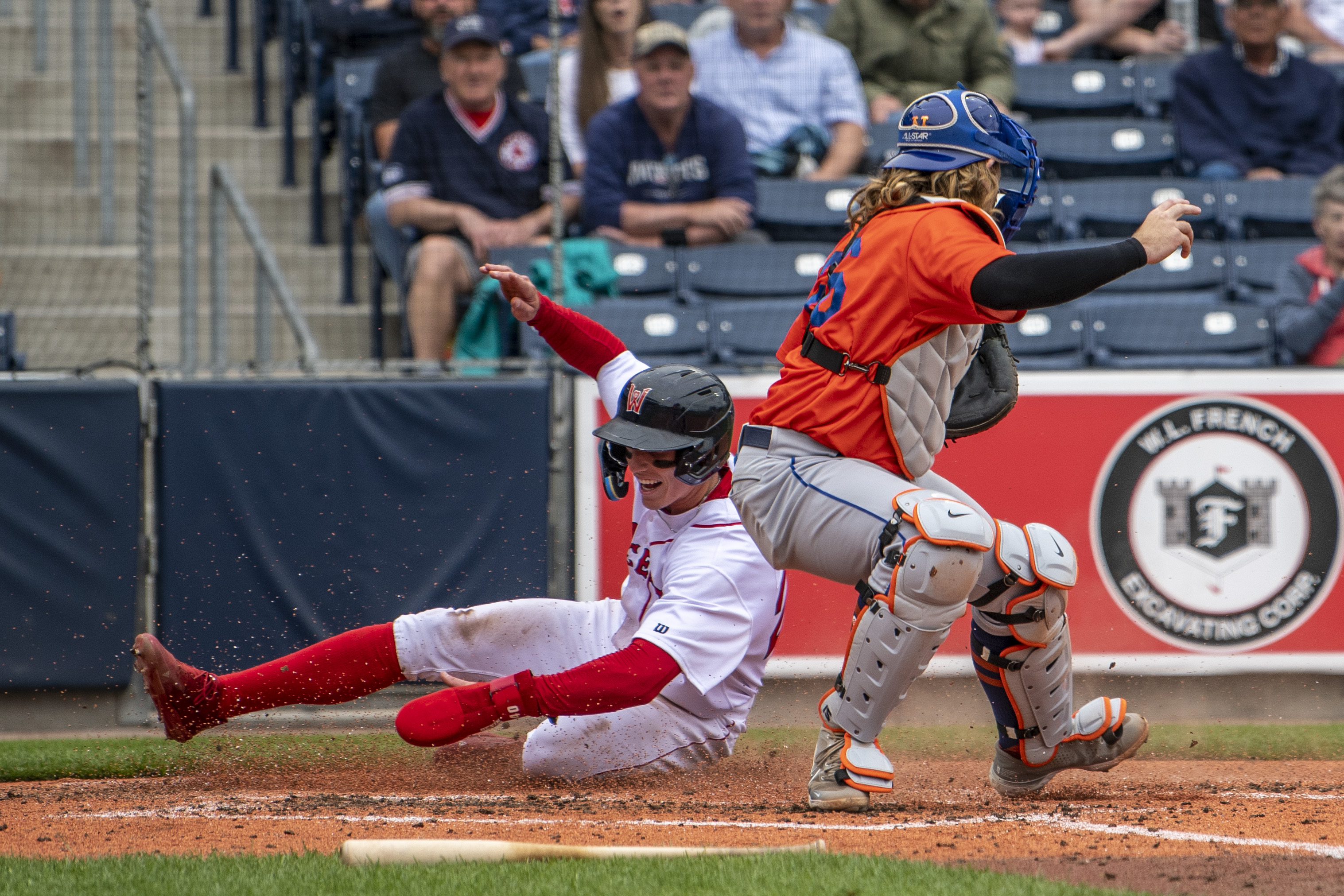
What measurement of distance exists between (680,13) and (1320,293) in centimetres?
397

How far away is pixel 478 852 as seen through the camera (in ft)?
9.73

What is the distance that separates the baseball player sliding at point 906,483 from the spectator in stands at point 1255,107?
4.74m

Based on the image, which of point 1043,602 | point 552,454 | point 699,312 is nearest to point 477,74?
point 699,312

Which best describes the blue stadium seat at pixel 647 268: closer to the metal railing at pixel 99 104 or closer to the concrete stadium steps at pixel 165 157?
the concrete stadium steps at pixel 165 157

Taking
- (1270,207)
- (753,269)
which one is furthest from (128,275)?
(1270,207)

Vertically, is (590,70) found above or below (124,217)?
above

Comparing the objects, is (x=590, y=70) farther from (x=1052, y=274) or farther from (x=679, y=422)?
(x=1052, y=274)

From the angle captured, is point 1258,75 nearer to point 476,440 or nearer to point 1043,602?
point 476,440

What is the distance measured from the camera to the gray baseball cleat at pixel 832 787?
3609mm

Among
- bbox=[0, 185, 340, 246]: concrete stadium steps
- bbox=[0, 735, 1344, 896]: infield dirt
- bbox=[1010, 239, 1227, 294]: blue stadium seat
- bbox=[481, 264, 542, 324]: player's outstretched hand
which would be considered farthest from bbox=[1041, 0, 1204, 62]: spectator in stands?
bbox=[481, 264, 542, 324]: player's outstretched hand

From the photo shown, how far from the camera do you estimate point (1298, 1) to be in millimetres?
9539

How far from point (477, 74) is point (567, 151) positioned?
2.18 feet

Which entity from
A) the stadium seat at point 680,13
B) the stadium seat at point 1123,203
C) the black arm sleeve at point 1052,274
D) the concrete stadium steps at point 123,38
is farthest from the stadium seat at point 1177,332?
the concrete stadium steps at point 123,38

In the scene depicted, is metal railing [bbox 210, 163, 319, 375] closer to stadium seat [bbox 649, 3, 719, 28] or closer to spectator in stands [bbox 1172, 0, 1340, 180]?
stadium seat [bbox 649, 3, 719, 28]
